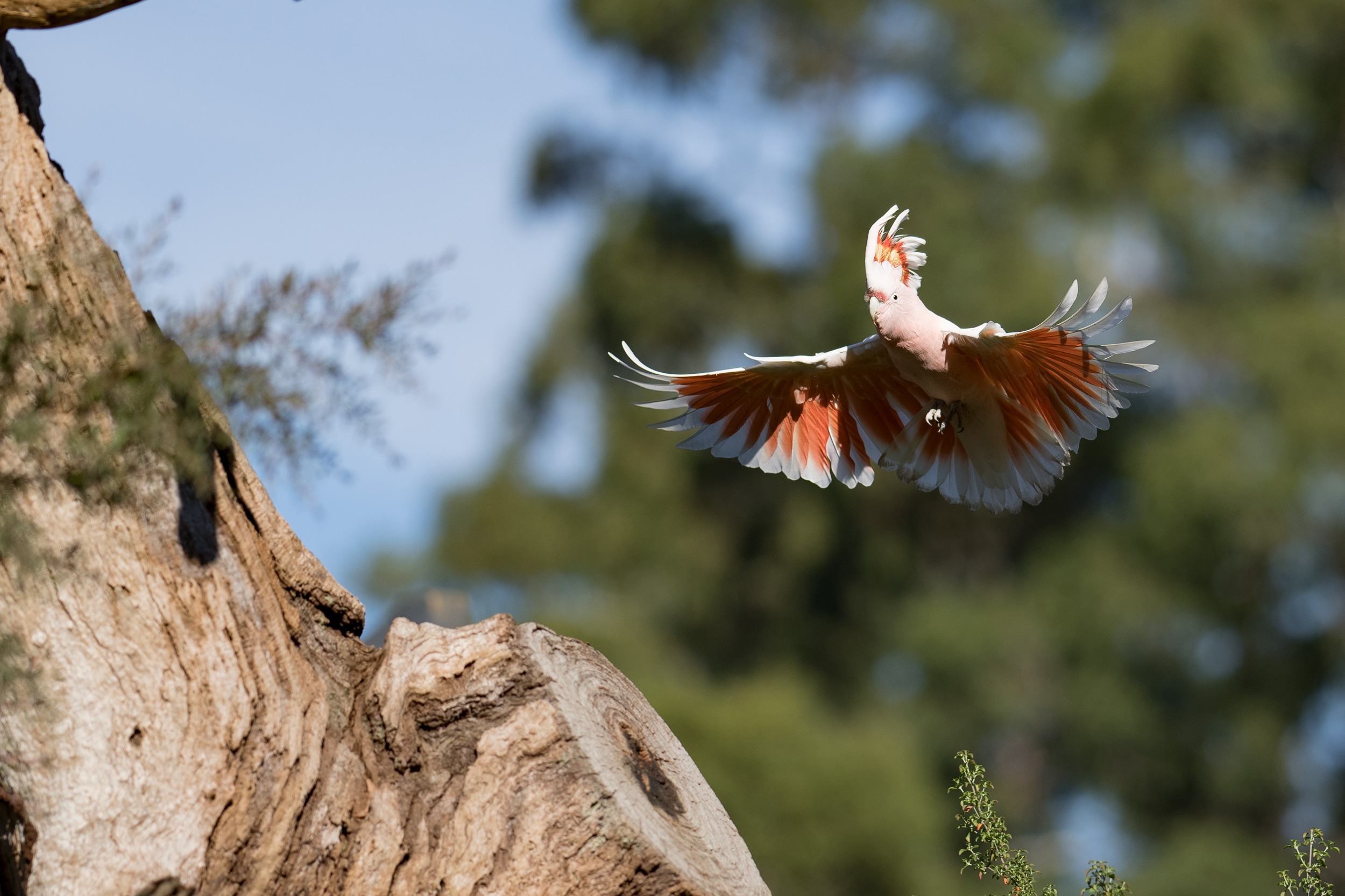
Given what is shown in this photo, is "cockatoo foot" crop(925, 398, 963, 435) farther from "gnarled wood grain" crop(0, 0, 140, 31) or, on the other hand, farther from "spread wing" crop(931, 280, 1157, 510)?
"gnarled wood grain" crop(0, 0, 140, 31)

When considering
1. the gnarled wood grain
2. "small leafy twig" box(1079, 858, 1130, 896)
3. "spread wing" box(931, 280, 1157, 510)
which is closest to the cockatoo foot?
"spread wing" box(931, 280, 1157, 510)

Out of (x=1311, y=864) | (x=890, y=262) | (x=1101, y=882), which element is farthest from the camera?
(x=890, y=262)

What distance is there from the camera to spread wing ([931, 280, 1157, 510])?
12.9 ft

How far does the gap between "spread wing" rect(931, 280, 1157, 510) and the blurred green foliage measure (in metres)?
11.4

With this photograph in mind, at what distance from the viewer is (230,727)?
3.26 meters

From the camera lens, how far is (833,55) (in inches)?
818

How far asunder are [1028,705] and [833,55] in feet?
31.7

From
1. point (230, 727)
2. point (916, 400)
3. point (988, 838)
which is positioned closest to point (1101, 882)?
point (988, 838)

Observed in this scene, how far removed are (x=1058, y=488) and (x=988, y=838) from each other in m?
16.1

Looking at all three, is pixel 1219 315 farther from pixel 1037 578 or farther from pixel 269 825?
pixel 269 825

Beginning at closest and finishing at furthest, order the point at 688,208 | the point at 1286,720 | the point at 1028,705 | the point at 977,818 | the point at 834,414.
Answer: the point at 977,818 < the point at 834,414 < the point at 1286,720 < the point at 1028,705 < the point at 688,208

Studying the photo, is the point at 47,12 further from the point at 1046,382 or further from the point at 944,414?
the point at 1046,382

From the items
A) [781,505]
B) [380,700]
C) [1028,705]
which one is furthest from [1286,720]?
[380,700]

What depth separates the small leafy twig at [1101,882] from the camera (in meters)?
3.90
